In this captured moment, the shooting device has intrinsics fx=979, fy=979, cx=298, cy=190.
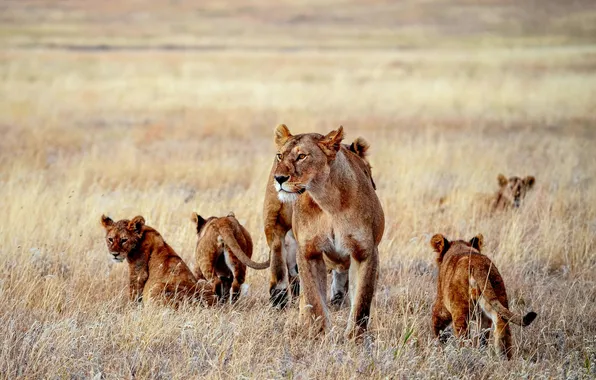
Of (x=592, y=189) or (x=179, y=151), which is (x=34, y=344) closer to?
(x=592, y=189)

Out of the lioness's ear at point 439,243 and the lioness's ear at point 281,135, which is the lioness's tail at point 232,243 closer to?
the lioness's ear at point 281,135

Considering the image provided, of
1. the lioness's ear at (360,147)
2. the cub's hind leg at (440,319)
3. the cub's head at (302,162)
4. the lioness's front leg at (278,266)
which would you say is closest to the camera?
the cub's head at (302,162)

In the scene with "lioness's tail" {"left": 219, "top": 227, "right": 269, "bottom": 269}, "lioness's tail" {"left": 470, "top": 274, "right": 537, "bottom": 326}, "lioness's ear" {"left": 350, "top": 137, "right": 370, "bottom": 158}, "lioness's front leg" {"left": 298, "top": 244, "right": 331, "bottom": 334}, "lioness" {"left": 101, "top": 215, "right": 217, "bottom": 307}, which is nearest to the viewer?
"lioness's tail" {"left": 470, "top": 274, "right": 537, "bottom": 326}

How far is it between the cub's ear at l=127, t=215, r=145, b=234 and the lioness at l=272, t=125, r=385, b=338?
1.66 metres

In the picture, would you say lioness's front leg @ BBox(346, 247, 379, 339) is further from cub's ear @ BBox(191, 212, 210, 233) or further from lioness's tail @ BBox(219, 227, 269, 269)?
cub's ear @ BBox(191, 212, 210, 233)

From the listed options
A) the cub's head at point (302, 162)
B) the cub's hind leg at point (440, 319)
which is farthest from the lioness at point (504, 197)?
the cub's head at point (302, 162)

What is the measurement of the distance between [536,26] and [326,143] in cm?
7889

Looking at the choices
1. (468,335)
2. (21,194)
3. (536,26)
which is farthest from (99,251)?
(536,26)

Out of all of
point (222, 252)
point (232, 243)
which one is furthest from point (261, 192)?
point (232, 243)

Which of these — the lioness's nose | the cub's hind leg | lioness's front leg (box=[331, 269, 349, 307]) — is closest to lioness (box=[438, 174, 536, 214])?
lioness's front leg (box=[331, 269, 349, 307])

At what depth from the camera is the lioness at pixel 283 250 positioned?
866 cm

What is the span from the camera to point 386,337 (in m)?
7.78

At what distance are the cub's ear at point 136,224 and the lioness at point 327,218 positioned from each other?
1660mm

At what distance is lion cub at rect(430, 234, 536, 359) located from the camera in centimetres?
701
